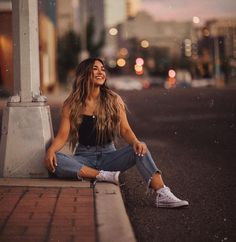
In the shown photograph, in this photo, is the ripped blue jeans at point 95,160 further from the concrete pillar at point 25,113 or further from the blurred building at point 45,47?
the blurred building at point 45,47

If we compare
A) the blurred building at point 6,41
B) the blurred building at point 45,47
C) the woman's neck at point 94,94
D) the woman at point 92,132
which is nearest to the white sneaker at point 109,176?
the woman at point 92,132

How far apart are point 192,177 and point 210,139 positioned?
4.05 m

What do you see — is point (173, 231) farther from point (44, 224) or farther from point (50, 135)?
point (50, 135)

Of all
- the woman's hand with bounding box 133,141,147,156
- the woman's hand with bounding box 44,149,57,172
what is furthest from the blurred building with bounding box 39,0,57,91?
the woman's hand with bounding box 133,141,147,156

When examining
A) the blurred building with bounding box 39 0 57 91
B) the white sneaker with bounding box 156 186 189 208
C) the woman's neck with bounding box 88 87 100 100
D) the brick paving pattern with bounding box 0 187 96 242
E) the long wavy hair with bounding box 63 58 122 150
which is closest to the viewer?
the brick paving pattern with bounding box 0 187 96 242

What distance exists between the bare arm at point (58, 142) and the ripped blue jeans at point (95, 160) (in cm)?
8

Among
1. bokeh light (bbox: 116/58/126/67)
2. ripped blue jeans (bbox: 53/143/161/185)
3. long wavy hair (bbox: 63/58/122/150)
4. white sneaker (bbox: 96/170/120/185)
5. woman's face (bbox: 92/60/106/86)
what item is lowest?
white sneaker (bbox: 96/170/120/185)

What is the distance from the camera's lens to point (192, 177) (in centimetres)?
634

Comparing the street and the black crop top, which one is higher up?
the black crop top

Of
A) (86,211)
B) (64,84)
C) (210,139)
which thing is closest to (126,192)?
(86,211)

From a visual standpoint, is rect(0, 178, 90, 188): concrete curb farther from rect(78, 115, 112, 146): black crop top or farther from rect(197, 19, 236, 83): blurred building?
rect(197, 19, 236, 83): blurred building

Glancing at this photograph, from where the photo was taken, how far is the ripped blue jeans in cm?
523

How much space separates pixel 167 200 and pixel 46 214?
1.08 meters

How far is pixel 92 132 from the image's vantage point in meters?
5.32
